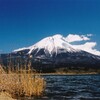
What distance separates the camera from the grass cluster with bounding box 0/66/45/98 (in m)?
23.2

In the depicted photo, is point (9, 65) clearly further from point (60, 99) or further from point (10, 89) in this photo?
point (60, 99)

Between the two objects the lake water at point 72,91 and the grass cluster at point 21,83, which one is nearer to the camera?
the grass cluster at point 21,83

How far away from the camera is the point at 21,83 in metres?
24.1

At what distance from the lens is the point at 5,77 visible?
23.1 meters

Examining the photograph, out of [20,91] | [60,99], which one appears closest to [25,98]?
[20,91]

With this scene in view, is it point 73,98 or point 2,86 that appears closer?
point 2,86

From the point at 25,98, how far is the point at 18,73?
6.33 feet

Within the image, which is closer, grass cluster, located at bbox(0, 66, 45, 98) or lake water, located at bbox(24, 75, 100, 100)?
grass cluster, located at bbox(0, 66, 45, 98)

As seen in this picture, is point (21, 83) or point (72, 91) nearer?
point (21, 83)

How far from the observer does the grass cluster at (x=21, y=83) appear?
23.2 metres

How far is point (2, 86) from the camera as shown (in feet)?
76.0

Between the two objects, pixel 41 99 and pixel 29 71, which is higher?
pixel 29 71

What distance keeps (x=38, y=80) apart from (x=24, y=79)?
113 cm

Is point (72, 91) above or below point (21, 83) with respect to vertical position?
below
